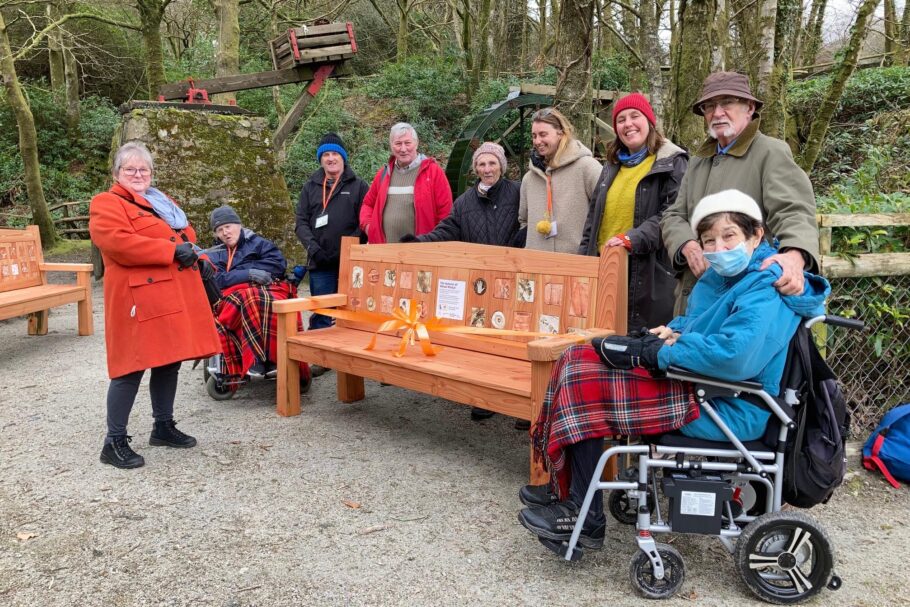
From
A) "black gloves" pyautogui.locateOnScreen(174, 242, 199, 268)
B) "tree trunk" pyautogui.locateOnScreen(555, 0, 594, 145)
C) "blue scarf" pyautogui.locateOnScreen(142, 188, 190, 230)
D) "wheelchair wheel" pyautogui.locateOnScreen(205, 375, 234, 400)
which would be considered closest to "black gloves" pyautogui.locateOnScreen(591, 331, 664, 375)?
"black gloves" pyautogui.locateOnScreen(174, 242, 199, 268)

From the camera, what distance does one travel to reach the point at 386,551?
3076 mm

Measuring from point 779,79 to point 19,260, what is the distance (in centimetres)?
784

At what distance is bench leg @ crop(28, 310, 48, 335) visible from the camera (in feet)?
25.8

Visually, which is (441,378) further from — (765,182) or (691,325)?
(765,182)

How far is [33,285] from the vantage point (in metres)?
7.88

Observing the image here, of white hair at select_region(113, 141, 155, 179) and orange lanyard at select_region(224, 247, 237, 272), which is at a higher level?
white hair at select_region(113, 141, 155, 179)

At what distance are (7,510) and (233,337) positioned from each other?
205 centimetres

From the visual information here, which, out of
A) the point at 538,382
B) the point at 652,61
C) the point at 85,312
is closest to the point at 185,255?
the point at 538,382

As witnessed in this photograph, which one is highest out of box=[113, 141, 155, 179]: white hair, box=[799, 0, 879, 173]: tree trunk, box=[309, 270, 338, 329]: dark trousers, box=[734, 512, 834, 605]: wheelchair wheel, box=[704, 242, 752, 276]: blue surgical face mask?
box=[799, 0, 879, 173]: tree trunk

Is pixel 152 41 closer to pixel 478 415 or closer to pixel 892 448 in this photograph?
pixel 478 415

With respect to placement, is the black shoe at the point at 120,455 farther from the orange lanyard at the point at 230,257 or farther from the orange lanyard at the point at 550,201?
the orange lanyard at the point at 550,201

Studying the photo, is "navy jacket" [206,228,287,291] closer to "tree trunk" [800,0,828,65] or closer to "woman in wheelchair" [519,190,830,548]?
"woman in wheelchair" [519,190,830,548]

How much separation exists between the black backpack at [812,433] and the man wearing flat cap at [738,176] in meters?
0.41

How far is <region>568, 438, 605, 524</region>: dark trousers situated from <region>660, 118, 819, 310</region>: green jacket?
107 centimetres
